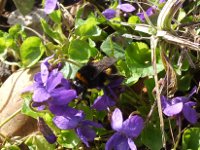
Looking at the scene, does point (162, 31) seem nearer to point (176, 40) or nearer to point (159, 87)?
point (176, 40)

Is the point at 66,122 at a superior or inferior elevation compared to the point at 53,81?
inferior

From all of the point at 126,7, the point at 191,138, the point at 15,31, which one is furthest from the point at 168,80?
the point at 15,31

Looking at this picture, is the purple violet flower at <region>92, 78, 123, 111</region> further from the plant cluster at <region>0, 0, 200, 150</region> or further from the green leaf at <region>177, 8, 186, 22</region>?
the green leaf at <region>177, 8, 186, 22</region>

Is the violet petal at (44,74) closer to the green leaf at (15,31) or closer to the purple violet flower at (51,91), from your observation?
the purple violet flower at (51,91)

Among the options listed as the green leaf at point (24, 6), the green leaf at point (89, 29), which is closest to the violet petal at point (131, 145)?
the green leaf at point (89, 29)

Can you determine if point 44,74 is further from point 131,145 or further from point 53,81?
point 131,145

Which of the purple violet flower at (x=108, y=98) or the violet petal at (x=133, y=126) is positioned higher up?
the purple violet flower at (x=108, y=98)
